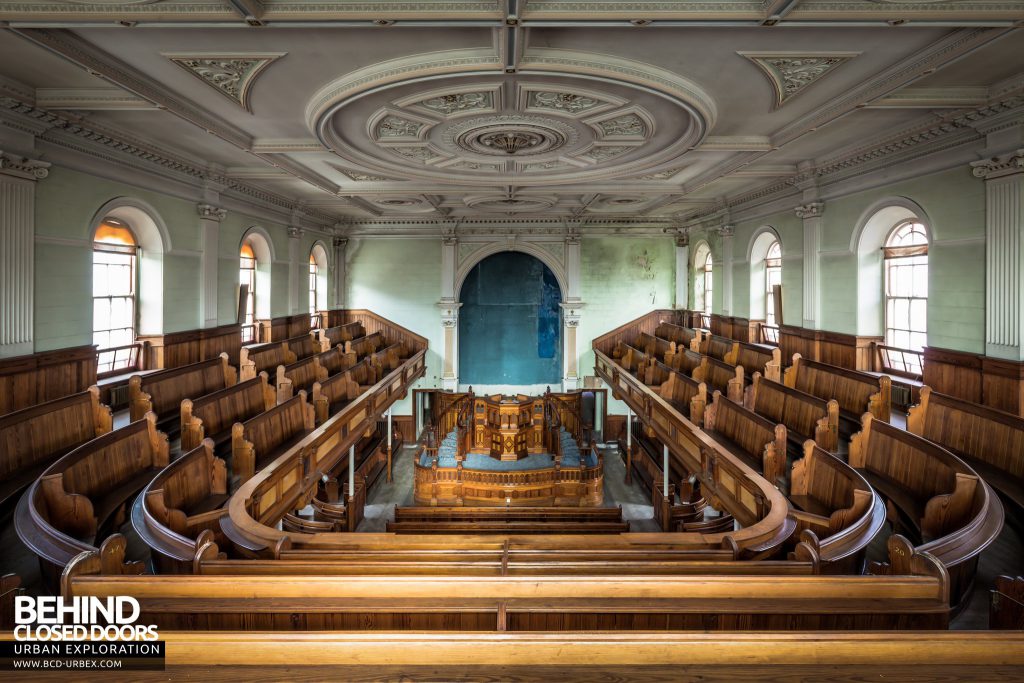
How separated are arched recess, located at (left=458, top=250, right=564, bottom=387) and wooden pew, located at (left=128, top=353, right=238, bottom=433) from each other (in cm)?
895

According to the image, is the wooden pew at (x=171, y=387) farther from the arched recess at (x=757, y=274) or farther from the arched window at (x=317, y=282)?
the arched recess at (x=757, y=274)

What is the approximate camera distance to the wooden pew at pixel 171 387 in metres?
6.29

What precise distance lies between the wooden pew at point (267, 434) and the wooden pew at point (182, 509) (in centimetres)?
34

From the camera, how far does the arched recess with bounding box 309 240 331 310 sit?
15.2 meters

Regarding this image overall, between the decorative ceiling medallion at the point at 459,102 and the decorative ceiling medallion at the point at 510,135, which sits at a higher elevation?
the decorative ceiling medallion at the point at 510,135

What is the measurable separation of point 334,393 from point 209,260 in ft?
10.8

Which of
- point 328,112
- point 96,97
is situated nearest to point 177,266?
point 96,97

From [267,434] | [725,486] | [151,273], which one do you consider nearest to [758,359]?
[725,486]

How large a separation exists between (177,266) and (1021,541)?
10.8 metres


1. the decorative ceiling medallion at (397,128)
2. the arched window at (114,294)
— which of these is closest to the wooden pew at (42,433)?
the arched window at (114,294)

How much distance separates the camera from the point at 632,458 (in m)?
13.2

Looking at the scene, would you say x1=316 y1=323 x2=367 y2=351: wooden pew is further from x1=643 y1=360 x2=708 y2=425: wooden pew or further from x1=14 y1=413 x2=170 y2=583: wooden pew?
x1=643 y1=360 x2=708 y2=425: wooden pew

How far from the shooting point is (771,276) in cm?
1160

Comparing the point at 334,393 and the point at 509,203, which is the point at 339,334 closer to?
the point at 334,393
